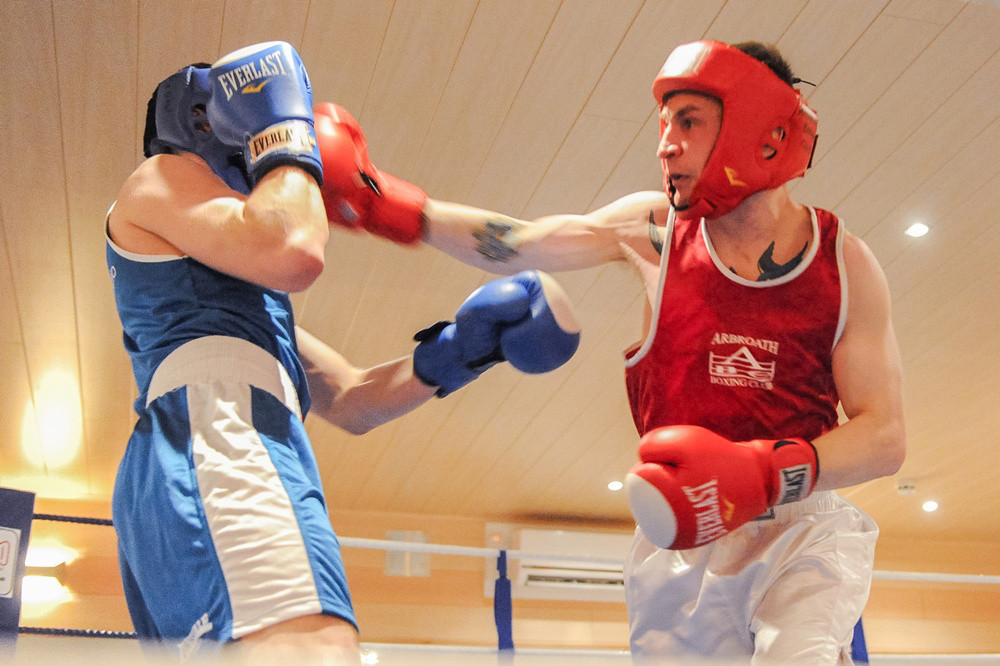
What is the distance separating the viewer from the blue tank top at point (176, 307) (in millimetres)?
1210

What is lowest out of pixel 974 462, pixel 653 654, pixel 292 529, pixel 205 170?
pixel 653 654

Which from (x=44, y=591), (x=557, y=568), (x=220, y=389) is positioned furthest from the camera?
(x=557, y=568)

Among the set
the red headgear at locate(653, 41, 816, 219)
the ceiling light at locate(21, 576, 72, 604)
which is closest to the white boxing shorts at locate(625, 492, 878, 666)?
the red headgear at locate(653, 41, 816, 219)

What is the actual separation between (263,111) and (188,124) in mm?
159

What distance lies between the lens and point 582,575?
6145 mm

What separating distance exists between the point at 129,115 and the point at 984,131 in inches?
99.1

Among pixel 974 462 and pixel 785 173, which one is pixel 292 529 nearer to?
pixel 785 173

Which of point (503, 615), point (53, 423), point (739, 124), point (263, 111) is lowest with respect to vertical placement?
point (503, 615)

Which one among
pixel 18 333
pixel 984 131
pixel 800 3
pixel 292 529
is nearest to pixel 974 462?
pixel 984 131

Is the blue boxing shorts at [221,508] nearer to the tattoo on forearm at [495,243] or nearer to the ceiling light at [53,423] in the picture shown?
the tattoo on forearm at [495,243]

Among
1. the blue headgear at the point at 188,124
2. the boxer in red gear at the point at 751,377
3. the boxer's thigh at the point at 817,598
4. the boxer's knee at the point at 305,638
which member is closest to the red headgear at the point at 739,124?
the boxer in red gear at the point at 751,377

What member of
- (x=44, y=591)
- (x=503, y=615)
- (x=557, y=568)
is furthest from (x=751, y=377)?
(x=44, y=591)

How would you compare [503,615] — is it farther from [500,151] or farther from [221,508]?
[221,508]

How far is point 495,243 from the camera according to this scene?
A: 1704mm
